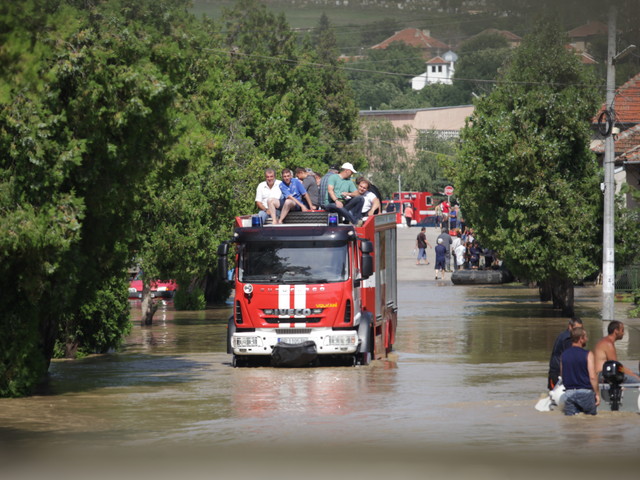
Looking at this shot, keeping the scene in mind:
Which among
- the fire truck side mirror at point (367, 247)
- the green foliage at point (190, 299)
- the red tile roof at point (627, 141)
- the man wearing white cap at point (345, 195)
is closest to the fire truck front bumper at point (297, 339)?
the fire truck side mirror at point (367, 247)

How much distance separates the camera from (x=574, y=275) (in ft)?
118

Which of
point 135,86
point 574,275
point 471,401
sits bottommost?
point 471,401

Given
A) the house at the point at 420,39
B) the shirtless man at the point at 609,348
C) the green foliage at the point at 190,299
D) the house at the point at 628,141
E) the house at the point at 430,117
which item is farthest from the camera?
the house at the point at 430,117

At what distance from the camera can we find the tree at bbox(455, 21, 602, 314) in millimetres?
36000

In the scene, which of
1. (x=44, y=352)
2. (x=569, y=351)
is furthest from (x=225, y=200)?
(x=569, y=351)

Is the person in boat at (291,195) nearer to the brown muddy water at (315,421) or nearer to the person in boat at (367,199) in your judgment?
the person in boat at (367,199)

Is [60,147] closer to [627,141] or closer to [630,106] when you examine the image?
[627,141]

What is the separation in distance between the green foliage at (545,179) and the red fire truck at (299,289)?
15155 millimetres

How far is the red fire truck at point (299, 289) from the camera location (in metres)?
21.8

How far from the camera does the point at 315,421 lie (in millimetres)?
14492

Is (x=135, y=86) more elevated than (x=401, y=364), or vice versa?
(x=135, y=86)

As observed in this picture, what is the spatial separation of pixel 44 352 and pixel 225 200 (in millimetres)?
18198

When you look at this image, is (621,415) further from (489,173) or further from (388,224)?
(489,173)

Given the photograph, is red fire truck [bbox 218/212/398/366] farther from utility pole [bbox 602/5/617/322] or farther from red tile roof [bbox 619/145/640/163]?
red tile roof [bbox 619/145/640/163]
